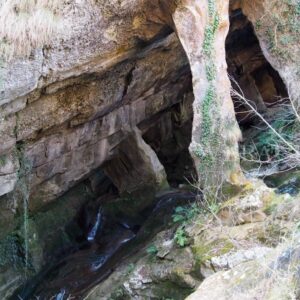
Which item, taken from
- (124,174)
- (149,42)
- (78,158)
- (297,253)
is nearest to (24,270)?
(78,158)

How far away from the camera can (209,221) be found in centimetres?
597

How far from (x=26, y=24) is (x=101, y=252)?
4.81 m

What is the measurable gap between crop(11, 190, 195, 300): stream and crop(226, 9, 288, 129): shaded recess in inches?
144

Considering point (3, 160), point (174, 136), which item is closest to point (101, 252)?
point (3, 160)

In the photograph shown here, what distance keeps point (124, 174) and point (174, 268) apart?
463cm

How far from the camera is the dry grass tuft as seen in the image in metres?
5.55

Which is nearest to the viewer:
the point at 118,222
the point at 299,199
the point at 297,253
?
the point at 297,253

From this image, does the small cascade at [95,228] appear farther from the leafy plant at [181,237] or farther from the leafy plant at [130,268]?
the leafy plant at [181,237]

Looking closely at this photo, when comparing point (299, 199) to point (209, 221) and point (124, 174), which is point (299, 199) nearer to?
point (209, 221)

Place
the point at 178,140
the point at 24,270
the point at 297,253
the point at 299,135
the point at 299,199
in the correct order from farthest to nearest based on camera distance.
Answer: the point at 178,140
the point at 24,270
the point at 299,135
the point at 299,199
the point at 297,253

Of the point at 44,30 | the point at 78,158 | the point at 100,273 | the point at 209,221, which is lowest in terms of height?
the point at 100,273

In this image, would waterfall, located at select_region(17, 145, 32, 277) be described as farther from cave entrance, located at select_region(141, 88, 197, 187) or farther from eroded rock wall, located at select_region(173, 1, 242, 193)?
cave entrance, located at select_region(141, 88, 197, 187)

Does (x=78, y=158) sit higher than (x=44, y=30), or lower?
lower

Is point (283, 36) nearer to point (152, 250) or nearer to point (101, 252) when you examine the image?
point (152, 250)
